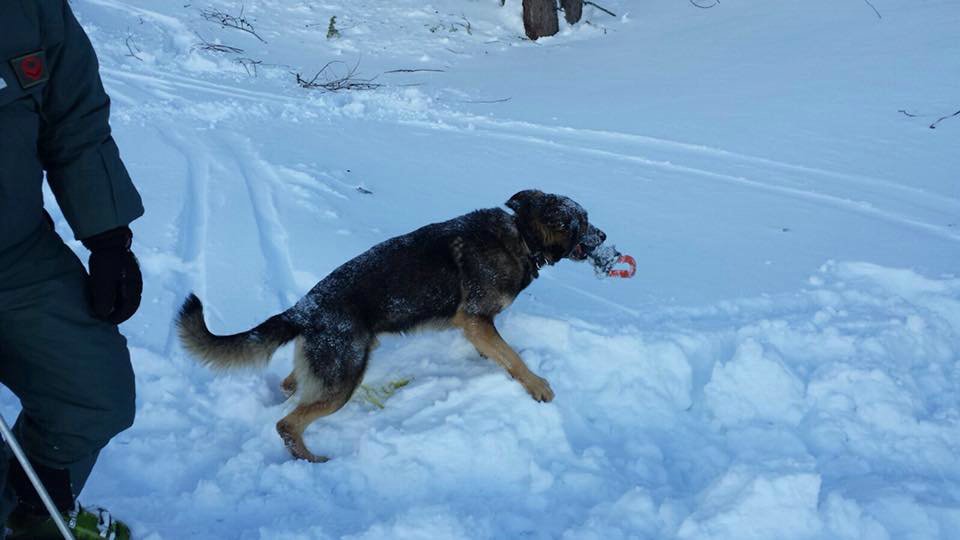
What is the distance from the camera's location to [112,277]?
223cm

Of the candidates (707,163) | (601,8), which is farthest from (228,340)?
(601,8)

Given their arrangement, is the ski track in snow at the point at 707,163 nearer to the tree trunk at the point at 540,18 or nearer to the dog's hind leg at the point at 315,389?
the dog's hind leg at the point at 315,389

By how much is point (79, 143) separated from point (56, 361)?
0.64 metres

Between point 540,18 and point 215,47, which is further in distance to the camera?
point 540,18

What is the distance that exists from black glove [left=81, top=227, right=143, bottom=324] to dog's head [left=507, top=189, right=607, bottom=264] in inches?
85.1

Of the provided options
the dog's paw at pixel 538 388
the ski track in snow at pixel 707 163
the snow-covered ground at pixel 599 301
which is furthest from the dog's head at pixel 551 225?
the ski track in snow at pixel 707 163

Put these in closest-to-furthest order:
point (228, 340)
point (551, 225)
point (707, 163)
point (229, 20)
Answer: point (228, 340) → point (551, 225) → point (707, 163) → point (229, 20)

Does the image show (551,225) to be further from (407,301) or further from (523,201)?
(407,301)

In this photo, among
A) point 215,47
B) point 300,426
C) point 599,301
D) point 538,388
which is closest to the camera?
point 300,426

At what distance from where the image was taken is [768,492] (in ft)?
9.30

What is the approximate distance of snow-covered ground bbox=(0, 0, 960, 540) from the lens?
300 centimetres

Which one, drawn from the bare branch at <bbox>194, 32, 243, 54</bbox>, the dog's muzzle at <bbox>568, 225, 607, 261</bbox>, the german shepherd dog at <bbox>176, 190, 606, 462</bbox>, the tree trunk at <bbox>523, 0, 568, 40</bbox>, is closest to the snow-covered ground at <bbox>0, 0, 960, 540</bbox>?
the german shepherd dog at <bbox>176, 190, 606, 462</bbox>

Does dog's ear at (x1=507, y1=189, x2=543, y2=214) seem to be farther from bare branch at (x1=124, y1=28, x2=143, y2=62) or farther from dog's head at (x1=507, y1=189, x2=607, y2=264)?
bare branch at (x1=124, y1=28, x2=143, y2=62)

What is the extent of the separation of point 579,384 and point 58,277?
2.40 m
